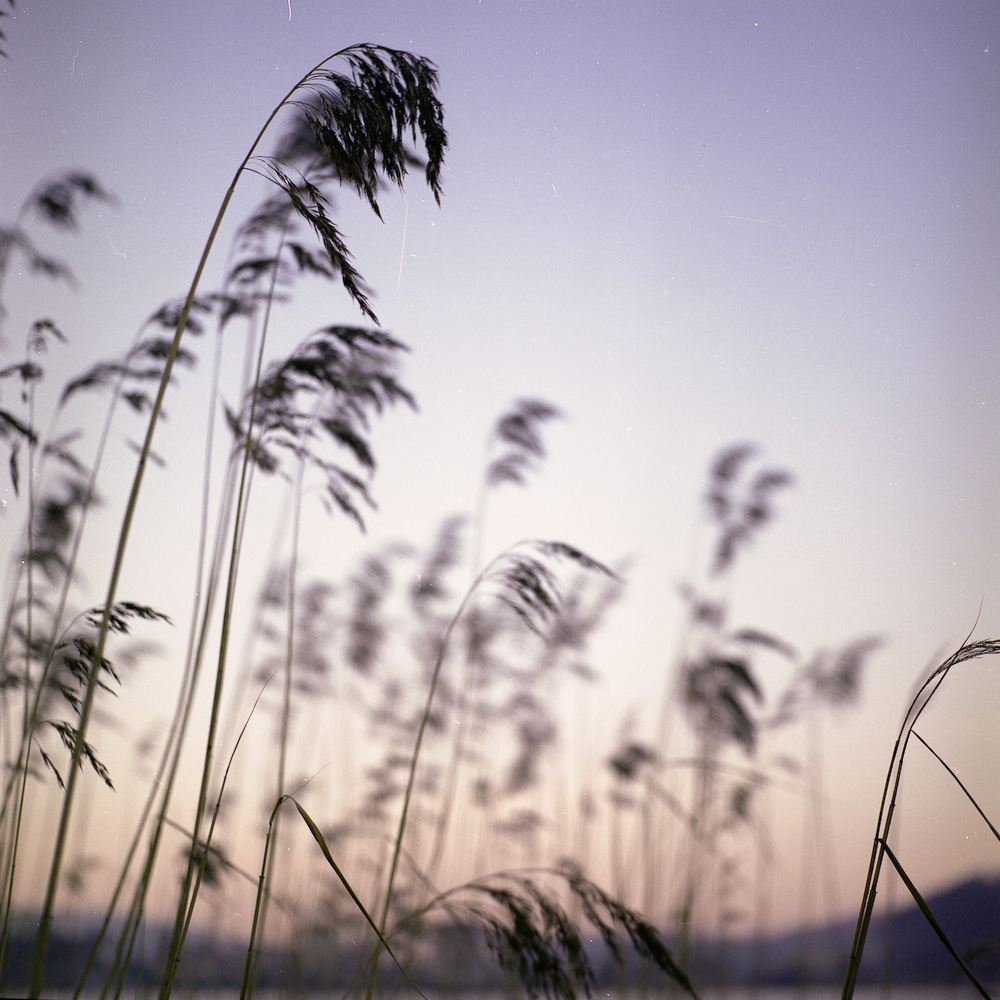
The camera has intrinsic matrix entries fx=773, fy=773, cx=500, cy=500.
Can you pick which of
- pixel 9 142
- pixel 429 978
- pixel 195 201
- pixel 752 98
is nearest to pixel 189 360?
pixel 195 201

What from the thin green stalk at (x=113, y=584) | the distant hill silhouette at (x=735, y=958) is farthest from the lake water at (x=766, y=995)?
the thin green stalk at (x=113, y=584)

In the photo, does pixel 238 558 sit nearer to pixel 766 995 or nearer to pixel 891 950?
pixel 891 950

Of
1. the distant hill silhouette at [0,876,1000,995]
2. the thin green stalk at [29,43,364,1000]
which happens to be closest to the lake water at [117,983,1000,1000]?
the distant hill silhouette at [0,876,1000,995]

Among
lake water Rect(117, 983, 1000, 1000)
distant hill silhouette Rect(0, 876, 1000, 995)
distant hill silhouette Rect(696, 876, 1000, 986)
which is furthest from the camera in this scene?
lake water Rect(117, 983, 1000, 1000)

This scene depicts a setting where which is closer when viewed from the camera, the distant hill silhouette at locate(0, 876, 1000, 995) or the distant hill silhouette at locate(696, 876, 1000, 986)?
the distant hill silhouette at locate(0, 876, 1000, 995)

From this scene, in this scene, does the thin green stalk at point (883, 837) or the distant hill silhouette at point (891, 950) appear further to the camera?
the distant hill silhouette at point (891, 950)

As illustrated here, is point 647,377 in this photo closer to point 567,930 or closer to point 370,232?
point 370,232

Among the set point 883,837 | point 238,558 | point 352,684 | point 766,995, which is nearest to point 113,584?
point 238,558

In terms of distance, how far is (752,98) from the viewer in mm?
2188

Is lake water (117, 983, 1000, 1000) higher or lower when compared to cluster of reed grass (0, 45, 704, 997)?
lower

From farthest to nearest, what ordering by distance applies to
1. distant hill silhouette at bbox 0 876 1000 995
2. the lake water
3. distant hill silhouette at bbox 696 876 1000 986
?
the lake water, distant hill silhouette at bbox 696 876 1000 986, distant hill silhouette at bbox 0 876 1000 995

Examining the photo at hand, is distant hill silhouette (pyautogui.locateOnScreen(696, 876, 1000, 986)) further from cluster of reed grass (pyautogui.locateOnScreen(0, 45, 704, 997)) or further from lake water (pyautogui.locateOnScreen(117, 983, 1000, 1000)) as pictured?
cluster of reed grass (pyautogui.locateOnScreen(0, 45, 704, 997))

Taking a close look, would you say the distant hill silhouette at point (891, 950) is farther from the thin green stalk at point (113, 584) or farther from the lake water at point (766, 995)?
the thin green stalk at point (113, 584)

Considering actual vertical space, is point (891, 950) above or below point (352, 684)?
below
